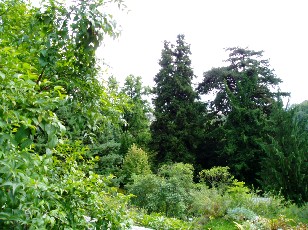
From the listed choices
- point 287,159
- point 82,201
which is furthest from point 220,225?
point 82,201

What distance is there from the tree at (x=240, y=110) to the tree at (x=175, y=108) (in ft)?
3.94

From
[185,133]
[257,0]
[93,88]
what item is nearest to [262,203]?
[257,0]

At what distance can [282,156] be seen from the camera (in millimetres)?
11781

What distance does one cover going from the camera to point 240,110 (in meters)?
16.6

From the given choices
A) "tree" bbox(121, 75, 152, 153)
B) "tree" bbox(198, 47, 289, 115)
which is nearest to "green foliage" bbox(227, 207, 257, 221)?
"tree" bbox(121, 75, 152, 153)

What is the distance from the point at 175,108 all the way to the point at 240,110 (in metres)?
3.99

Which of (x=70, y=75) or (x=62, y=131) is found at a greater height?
(x=70, y=75)

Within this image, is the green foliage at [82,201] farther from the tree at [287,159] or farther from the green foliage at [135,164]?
the green foliage at [135,164]

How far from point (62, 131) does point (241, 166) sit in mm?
15883

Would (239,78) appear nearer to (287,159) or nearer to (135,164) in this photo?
(287,159)

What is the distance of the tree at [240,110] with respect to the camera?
53.5 feet

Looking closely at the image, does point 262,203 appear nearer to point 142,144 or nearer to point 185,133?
point 185,133

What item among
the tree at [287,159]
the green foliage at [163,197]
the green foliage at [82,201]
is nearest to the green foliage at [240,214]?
the green foliage at [163,197]

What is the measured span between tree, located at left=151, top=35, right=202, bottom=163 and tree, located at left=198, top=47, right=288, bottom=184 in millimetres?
1200
